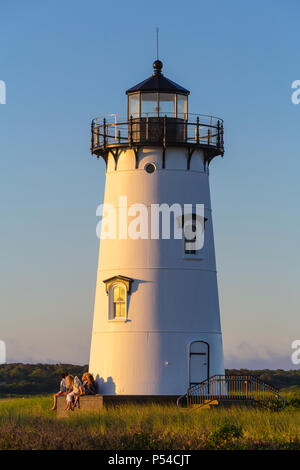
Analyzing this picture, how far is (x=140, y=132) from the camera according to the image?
41.9 metres

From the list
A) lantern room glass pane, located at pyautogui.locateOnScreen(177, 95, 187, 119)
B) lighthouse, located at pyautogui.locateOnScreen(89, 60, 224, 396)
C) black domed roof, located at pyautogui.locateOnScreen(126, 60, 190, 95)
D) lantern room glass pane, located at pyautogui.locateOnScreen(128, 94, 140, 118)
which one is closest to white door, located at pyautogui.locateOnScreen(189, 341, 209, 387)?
lighthouse, located at pyautogui.locateOnScreen(89, 60, 224, 396)

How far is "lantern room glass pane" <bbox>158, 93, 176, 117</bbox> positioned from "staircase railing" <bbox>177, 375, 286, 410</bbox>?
9584 millimetres

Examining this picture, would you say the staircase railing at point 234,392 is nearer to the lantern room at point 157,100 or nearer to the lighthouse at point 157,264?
the lighthouse at point 157,264

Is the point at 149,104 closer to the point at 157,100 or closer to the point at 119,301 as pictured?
the point at 157,100

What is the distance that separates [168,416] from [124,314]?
5.96m

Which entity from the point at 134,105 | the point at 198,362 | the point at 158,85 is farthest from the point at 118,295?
the point at 158,85

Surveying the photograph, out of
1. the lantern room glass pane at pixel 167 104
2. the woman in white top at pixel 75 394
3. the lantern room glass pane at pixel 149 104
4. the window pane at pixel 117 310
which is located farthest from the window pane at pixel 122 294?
the lantern room glass pane at pixel 167 104

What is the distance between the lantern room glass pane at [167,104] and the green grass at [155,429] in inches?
415

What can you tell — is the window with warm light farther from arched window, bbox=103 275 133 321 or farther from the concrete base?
the concrete base

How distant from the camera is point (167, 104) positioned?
42125mm

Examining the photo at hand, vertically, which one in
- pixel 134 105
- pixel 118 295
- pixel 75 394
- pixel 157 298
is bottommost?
pixel 75 394
